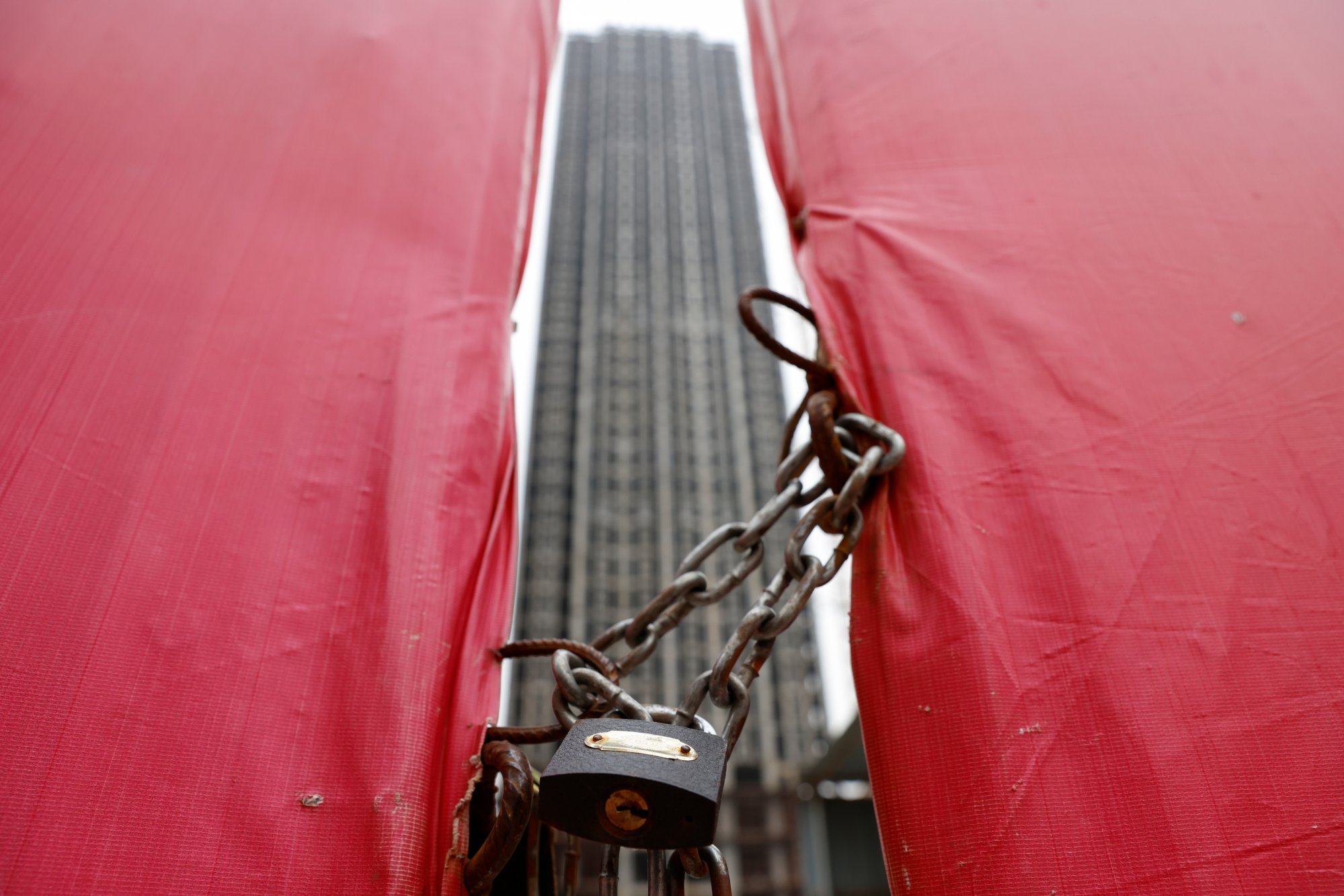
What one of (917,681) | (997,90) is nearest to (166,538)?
(917,681)

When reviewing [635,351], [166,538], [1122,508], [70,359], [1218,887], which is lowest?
[635,351]

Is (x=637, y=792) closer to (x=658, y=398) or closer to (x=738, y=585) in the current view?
(x=738, y=585)

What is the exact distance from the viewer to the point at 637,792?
740mm

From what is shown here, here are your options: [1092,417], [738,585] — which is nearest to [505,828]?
[738,585]

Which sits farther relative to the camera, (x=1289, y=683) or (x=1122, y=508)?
(x=1122, y=508)

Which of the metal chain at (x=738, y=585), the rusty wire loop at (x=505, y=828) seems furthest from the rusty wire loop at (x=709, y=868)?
the rusty wire loop at (x=505, y=828)

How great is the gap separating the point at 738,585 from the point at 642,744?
0.29 metres

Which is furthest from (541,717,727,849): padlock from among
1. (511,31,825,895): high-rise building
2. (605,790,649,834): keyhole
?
(511,31,825,895): high-rise building

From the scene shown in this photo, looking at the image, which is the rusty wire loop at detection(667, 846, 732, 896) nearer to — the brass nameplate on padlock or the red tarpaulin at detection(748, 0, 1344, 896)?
the brass nameplate on padlock

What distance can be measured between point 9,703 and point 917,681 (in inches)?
34.8

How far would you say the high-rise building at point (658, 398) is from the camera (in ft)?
105

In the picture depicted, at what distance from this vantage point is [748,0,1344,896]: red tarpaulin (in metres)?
0.82

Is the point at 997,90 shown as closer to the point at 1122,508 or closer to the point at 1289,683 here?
the point at 1122,508

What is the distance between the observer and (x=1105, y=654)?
0.89m
